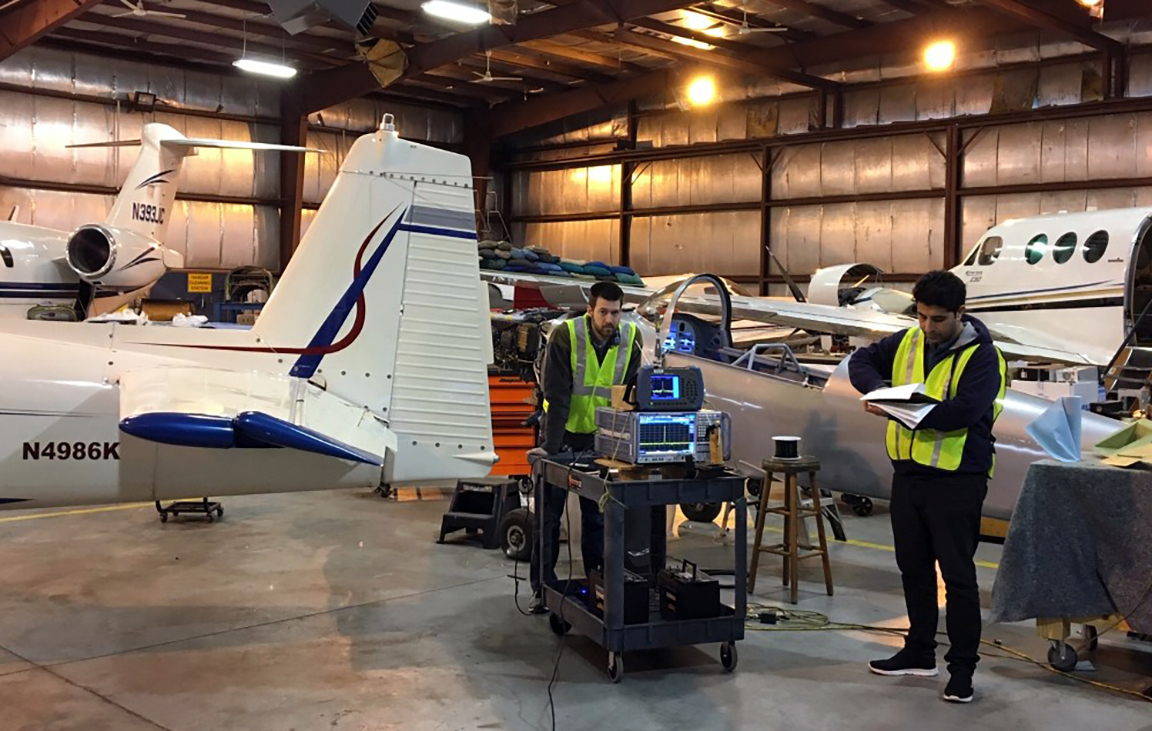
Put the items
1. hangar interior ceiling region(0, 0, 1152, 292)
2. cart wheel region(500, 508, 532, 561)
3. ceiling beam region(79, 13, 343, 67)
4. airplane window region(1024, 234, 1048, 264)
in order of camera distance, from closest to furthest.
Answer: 1. cart wheel region(500, 508, 532, 561)
2. airplane window region(1024, 234, 1048, 264)
3. hangar interior ceiling region(0, 0, 1152, 292)
4. ceiling beam region(79, 13, 343, 67)

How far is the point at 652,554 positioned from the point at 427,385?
1526 mm

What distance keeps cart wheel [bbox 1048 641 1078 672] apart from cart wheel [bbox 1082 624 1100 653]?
0.20 m

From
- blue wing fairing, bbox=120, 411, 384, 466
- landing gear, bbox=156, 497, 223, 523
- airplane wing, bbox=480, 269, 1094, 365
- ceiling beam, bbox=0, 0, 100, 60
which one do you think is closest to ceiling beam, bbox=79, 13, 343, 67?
ceiling beam, bbox=0, 0, 100, 60

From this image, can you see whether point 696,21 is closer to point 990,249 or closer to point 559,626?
point 990,249

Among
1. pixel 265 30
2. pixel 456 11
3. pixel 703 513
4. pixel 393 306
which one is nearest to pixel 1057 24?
pixel 456 11

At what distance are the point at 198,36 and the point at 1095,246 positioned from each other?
1523 cm

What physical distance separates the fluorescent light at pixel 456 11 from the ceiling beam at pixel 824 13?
477 cm

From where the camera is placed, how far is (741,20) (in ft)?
55.3

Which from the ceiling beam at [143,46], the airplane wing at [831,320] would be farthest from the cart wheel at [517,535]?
the ceiling beam at [143,46]

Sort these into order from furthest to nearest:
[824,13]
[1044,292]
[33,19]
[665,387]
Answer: [824,13] → [33,19] → [1044,292] → [665,387]

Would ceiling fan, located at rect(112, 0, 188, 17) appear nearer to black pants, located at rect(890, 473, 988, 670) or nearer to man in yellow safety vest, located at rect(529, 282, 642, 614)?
man in yellow safety vest, located at rect(529, 282, 642, 614)

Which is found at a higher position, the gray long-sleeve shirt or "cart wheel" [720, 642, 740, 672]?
the gray long-sleeve shirt

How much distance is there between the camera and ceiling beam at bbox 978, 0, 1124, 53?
45.7ft

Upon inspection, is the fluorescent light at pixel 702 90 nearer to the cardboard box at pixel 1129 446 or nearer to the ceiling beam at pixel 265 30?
the ceiling beam at pixel 265 30
